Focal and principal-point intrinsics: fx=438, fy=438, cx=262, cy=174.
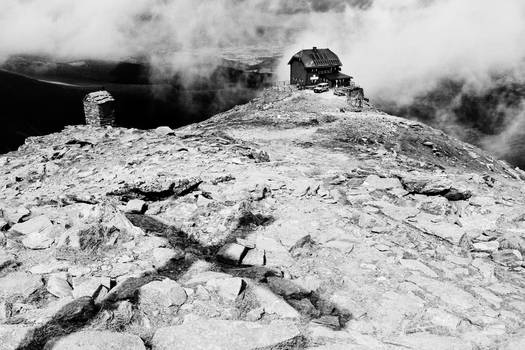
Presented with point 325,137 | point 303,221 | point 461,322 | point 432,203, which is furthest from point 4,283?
point 325,137

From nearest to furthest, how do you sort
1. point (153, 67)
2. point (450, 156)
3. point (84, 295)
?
point (84, 295) → point (450, 156) → point (153, 67)

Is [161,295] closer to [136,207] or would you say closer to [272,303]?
[272,303]

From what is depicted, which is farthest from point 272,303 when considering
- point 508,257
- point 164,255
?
point 508,257

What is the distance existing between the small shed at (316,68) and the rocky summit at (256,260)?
133ft

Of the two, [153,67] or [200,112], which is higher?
[153,67]

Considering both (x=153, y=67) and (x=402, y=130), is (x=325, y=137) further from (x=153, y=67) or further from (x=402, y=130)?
(x=153, y=67)

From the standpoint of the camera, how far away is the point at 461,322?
4.93 meters

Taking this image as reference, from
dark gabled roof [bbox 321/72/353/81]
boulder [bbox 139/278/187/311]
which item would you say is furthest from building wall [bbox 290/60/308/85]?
boulder [bbox 139/278/187/311]

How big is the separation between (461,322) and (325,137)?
1219cm

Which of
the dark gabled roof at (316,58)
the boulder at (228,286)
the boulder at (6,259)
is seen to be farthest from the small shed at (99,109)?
the dark gabled roof at (316,58)

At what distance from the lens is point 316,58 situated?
50.9 meters

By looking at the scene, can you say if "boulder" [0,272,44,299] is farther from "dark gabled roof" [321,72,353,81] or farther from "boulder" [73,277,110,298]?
"dark gabled roof" [321,72,353,81]

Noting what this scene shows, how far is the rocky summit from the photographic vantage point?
445cm

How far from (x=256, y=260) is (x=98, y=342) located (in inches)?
99.3
